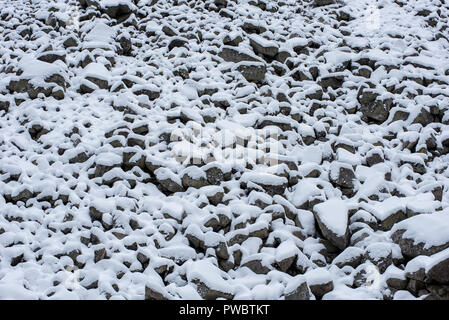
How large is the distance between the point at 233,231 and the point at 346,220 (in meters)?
1.33

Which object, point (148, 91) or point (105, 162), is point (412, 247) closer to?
point (105, 162)

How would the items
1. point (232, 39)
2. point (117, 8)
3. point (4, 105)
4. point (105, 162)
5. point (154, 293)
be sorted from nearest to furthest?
point (154, 293) < point (105, 162) < point (4, 105) < point (232, 39) < point (117, 8)

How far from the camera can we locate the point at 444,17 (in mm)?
8547

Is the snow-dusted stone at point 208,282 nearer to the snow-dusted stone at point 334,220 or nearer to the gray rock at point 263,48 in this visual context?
the snow-dusted stone at point 334,220

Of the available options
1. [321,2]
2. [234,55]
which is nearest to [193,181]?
[234,55]

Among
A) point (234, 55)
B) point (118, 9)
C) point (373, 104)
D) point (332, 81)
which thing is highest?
point (118, 9)

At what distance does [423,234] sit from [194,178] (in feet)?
9.03

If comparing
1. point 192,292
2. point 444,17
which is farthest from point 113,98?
point 444,17

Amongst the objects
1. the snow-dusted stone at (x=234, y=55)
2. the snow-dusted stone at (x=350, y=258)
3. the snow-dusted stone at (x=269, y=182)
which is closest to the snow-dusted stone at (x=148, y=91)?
the snow-dusted stone at (x=234, y=55)

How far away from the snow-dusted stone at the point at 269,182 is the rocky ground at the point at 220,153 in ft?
0.06

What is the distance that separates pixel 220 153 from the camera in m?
5.45

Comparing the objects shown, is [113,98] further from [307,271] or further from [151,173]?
[307,271]

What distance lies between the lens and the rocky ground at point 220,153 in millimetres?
4059

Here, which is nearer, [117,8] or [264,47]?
[264,47]
